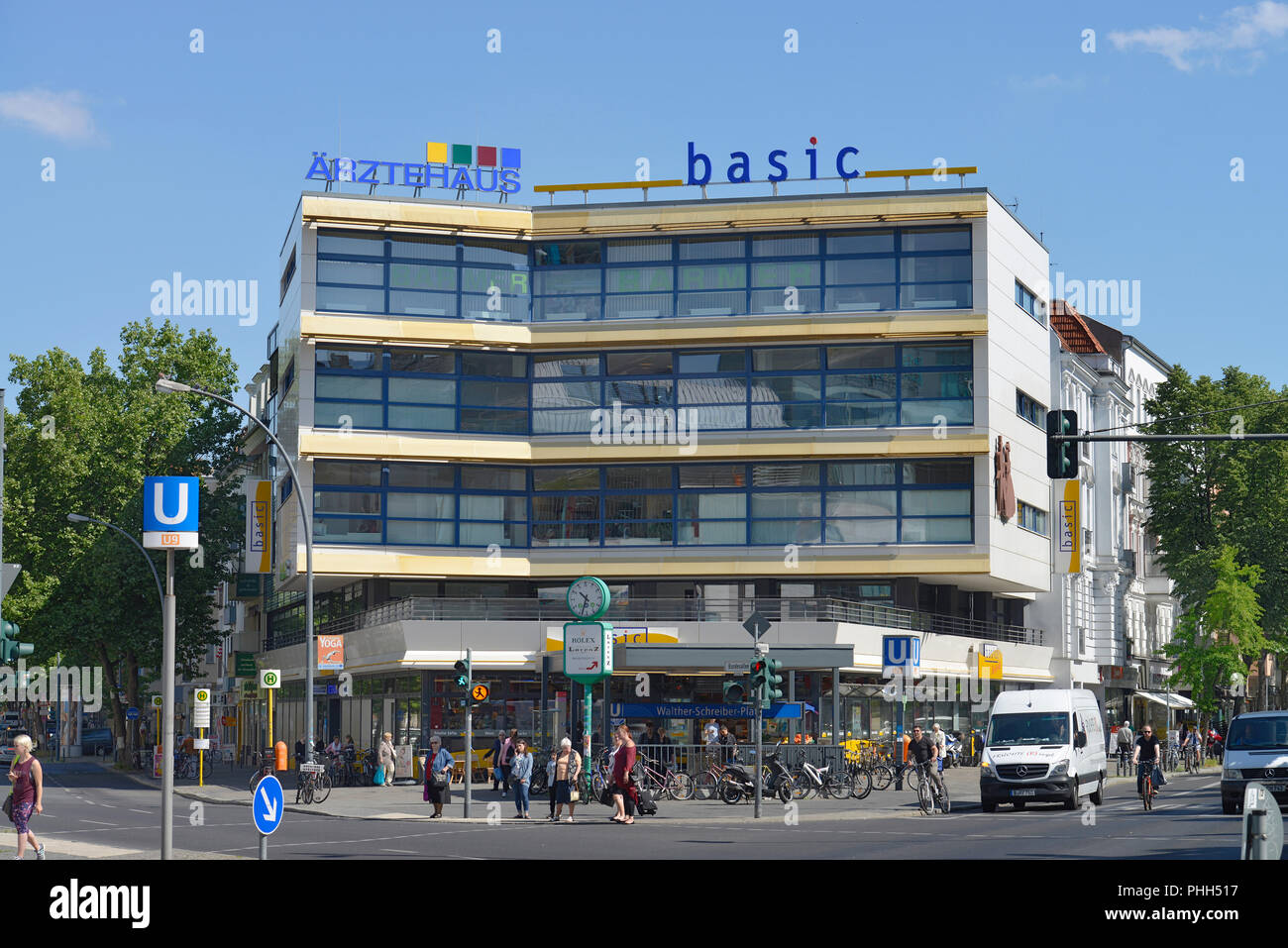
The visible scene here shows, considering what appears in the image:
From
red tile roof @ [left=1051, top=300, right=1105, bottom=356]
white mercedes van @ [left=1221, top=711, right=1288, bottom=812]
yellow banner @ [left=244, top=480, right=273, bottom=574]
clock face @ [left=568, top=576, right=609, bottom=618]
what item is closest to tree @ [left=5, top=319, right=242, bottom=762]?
yellow banner @ [left=244, top=480, right=273, bottom=574]

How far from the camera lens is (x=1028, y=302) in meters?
54.5

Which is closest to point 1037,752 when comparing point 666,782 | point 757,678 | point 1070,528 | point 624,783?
point 757,678

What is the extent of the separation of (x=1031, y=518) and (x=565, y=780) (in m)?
28.6

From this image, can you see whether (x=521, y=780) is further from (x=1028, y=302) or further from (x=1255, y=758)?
(x=1028, y=302)

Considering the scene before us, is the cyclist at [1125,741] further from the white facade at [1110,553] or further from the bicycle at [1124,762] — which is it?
the white facade at [1110,553]

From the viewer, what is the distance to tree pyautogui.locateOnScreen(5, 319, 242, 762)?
6016 cm

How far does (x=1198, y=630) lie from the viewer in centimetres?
7200

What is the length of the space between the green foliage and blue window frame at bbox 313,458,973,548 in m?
14.5

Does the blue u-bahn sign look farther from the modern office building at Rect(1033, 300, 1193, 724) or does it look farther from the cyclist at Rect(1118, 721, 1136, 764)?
the modern office building at Rect(1033, 300, 1193, 724)

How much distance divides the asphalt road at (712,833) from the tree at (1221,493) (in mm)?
32356

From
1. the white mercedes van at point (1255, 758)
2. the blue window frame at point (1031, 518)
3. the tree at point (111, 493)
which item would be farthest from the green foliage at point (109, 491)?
the white mercedes van at point (1255, 758)

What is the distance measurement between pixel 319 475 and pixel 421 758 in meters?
8.99
